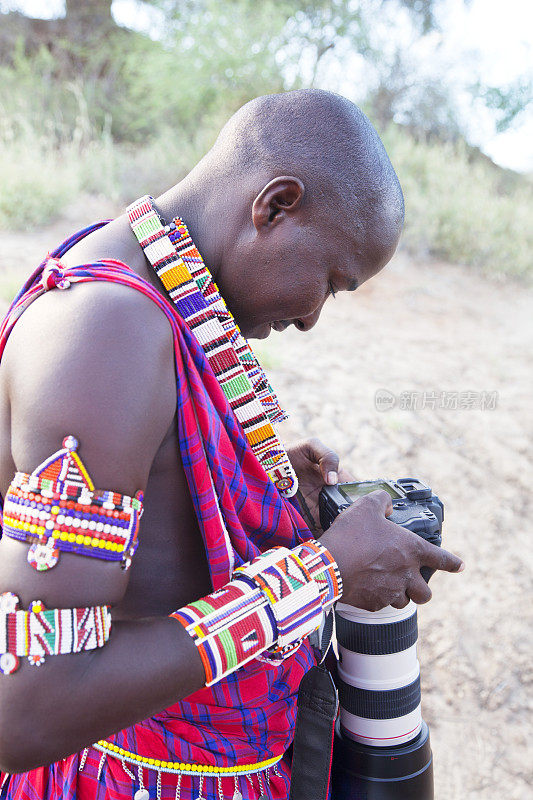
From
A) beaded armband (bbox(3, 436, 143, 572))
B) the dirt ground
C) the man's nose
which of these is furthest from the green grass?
beaded armband (bbox(3, 436, 143, 572))

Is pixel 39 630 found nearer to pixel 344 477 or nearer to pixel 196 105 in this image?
pixel 344 477

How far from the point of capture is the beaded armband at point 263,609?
1.05 meters

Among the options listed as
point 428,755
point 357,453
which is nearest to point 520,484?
point 357,453

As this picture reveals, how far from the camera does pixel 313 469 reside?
1895 mm

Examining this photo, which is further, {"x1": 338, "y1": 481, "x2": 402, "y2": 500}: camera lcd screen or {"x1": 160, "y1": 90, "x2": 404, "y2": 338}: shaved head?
{"x1": 338, "y1": 481, "x2": 402, "y2": 500}: camera lcd screen

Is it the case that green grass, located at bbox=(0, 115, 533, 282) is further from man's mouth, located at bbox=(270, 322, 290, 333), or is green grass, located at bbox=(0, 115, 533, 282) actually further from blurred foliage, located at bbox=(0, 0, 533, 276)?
man's mouth, located at bbox=(270, 322, 290, 333)

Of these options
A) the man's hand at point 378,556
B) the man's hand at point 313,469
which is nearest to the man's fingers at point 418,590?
the man's hand at point 378,556

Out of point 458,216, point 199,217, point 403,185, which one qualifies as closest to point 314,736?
point 199,217

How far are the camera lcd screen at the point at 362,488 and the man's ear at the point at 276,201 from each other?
2.09ft

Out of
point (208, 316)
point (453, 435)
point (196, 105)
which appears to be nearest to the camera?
point (208, 316)

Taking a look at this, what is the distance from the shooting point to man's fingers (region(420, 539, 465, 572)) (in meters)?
1.38

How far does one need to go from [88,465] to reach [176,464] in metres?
0.24

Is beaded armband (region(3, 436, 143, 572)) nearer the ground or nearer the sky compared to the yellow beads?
nearer the sky

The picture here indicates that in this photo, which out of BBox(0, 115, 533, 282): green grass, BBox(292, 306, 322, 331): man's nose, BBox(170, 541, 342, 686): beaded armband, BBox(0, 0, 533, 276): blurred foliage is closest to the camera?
BBox(170, 541, 342, 686): beaded armband
